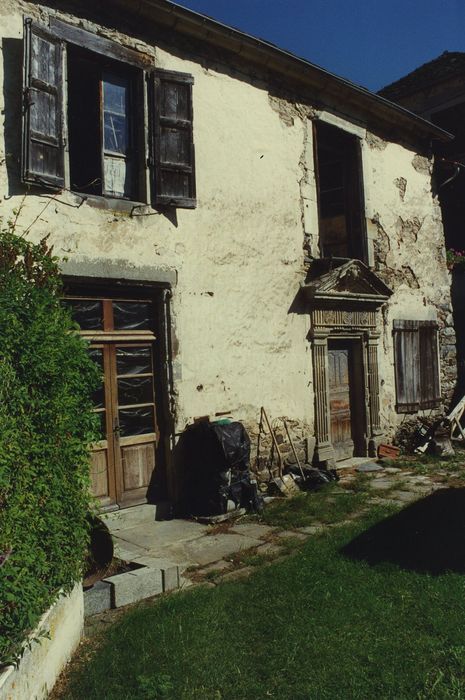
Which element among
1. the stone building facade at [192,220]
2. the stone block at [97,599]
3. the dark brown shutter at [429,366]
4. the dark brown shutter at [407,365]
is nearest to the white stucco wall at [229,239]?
the stone building facade at [192,220]

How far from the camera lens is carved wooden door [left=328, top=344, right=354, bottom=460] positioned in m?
8.80

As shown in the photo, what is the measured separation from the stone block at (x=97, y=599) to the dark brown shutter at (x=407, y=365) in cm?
677

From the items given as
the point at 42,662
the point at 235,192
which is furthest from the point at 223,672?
the point at 235,192

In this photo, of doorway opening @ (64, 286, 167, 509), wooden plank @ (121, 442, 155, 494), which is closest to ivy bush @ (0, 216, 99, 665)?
doorway opening @ (64, 286, 167, 509)

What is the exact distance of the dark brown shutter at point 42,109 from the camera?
211 inches

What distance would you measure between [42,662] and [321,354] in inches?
237

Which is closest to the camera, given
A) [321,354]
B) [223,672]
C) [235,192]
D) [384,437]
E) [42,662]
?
[42,662]

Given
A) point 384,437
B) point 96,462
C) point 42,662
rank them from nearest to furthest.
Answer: point 42,662 → point 96,462 → point 384,437

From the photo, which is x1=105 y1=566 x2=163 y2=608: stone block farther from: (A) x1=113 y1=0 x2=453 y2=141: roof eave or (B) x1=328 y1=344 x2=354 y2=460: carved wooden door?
(A) x1=113 y1=0 x2=453 y2=141: roof eave

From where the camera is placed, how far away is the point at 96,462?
594 centimetres

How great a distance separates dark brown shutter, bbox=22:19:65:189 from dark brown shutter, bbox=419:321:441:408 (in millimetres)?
7000

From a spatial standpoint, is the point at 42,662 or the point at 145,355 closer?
the point at 42,662

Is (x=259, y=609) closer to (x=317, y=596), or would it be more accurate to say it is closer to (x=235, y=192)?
(x=317, y=596)

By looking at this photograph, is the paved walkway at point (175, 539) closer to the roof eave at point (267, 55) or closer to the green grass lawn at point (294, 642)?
the green grass lawn at point (294, 642)
